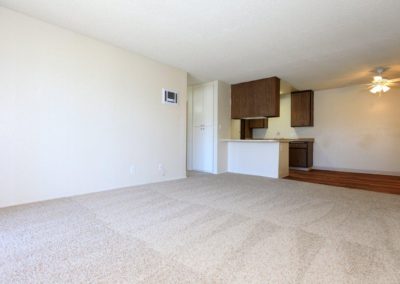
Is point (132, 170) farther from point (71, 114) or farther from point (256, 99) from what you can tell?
point (256, 99)

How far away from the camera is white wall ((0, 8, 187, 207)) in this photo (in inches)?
99.0

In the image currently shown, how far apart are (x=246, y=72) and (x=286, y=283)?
13.6ft

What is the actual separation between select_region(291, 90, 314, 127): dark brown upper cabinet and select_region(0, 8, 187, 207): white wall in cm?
426

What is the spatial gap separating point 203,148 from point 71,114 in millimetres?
3267

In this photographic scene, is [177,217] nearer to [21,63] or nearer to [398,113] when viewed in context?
[21,63]

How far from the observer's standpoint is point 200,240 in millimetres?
1734

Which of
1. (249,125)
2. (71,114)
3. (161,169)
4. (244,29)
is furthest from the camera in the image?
(249,125)

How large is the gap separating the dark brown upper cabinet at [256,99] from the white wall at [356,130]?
2.21 metres

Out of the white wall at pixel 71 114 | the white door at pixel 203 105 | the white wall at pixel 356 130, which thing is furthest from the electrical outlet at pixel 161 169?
the white wall at pixel 356 130

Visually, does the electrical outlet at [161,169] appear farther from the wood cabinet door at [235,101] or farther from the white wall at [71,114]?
the wood cabinet door at [235,101]

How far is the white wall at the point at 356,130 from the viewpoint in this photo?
5129 mm

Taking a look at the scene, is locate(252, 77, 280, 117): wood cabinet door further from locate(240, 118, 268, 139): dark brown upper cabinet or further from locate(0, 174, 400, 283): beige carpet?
locate(0, 174, 400, 283): beige carpet

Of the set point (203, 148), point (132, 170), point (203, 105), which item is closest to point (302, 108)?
point (203, 105)

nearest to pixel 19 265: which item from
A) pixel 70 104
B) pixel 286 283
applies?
pixel 286 283
